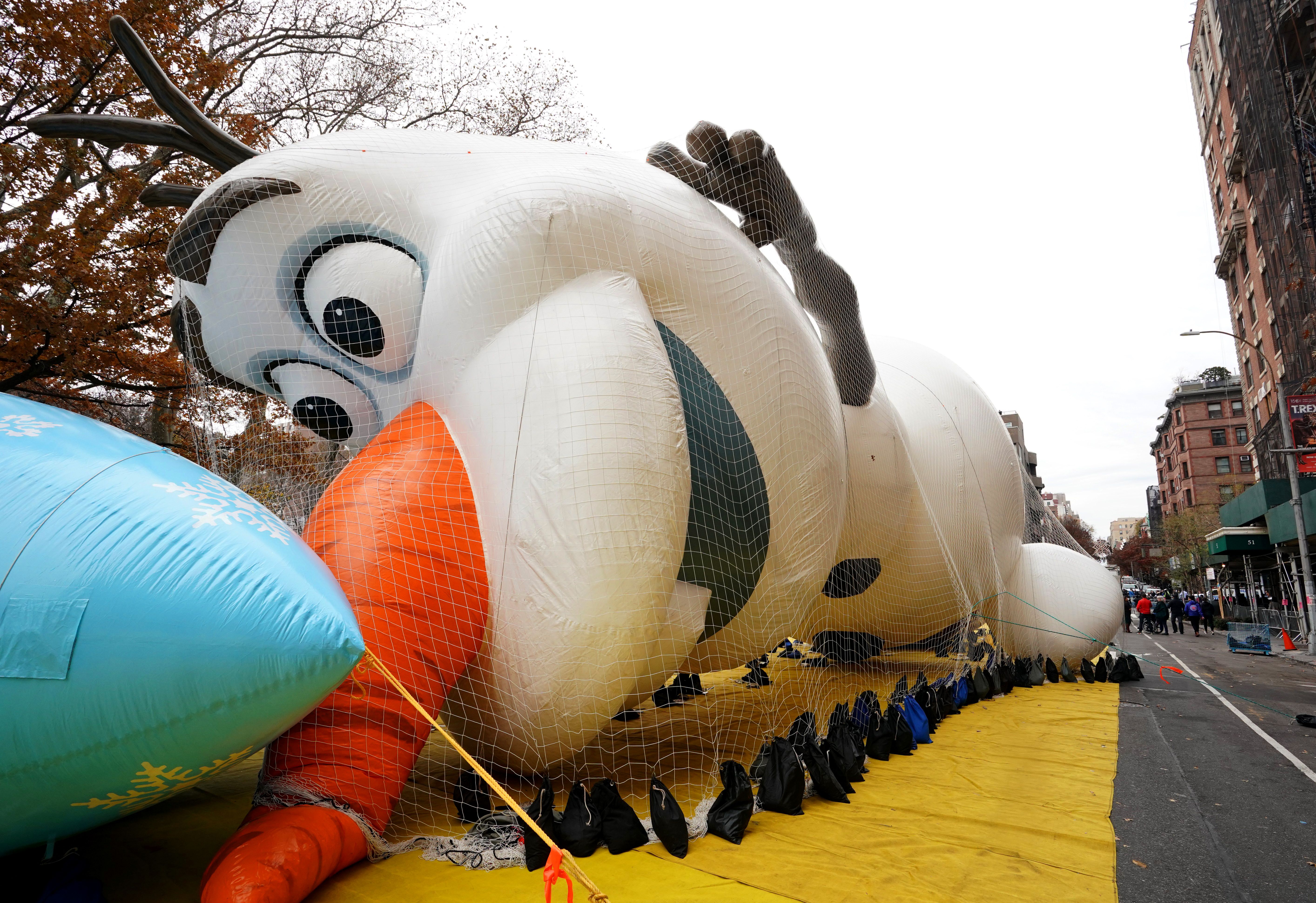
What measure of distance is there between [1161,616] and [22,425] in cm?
2666

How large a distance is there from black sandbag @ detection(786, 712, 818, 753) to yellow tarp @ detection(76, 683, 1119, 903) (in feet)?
A: 1.01

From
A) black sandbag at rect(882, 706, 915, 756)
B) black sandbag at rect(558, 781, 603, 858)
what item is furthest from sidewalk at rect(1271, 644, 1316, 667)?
black sandbag at rect(558, 781, 603, 858)

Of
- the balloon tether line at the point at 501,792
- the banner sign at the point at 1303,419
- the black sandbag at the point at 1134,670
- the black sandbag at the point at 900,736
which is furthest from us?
the banner sign at the point at 1303,419

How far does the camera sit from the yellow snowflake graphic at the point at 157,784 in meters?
2.48

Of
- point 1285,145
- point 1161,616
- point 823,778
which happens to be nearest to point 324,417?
point 823,778

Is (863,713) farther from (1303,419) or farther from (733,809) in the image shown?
(1303,419)

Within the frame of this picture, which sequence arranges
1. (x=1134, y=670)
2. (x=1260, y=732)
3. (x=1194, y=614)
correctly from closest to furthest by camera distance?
(x=1260, y=732)
(x=1134, y=670)
(x=1194, y=614)

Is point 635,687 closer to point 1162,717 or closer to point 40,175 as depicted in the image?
point 1162,717

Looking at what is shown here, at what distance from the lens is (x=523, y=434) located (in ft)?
12.0

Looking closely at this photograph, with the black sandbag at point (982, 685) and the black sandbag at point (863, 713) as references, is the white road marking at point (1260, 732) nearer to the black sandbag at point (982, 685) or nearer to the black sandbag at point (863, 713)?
the black sandbag at point (982, 685)

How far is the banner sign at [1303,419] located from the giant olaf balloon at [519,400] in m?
13.8

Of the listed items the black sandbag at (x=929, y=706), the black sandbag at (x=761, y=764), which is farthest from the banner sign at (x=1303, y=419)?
the black sandbag at (x=761, y=764)

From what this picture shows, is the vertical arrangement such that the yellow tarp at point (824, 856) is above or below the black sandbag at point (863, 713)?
below

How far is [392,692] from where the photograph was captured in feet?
10.8
